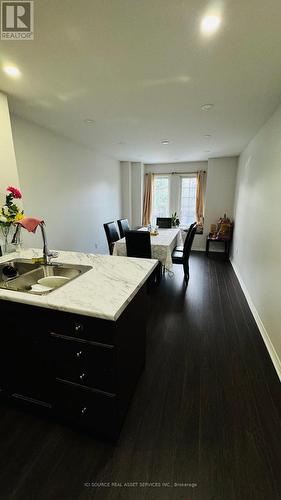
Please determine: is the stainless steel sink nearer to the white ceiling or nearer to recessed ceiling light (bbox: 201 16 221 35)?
the white ceiling

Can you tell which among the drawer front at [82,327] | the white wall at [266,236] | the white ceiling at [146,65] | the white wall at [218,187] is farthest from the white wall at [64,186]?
the white wall at [266,236]

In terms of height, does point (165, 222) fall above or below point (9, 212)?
below

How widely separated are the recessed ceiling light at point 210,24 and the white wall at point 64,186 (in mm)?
2428

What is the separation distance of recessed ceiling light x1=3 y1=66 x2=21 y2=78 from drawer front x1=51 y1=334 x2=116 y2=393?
2085 millimetres

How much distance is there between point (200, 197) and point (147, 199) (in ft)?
5.07

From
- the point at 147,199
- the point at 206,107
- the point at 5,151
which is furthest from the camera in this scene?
the point at 147,199

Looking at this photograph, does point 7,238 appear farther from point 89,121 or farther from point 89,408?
point 89,121

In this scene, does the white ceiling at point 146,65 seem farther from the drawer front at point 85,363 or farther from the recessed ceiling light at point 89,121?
the drawer front at point 85,363

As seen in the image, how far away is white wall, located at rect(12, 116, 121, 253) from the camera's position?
116 inches

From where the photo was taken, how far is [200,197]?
5977 mm

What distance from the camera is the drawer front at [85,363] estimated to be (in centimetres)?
114

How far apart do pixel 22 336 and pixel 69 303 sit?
45 cm

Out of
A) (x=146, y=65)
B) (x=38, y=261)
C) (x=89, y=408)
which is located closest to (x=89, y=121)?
(x=146, y=65)

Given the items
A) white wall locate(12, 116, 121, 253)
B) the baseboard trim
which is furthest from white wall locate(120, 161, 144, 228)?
the baseboard trim
